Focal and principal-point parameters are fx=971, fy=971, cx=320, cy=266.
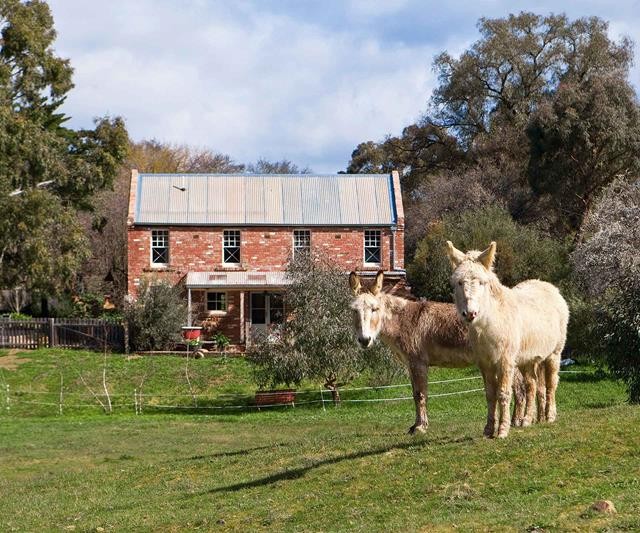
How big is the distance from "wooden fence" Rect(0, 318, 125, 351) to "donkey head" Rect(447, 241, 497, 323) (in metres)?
33.5

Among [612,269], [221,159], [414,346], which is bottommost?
[414,346]

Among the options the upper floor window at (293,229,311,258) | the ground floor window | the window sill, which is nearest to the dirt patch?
the window sill

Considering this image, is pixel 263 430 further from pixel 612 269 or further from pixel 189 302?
pixel 189 302

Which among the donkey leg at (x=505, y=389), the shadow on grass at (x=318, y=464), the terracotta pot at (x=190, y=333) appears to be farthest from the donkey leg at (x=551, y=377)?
the terracotta pot at (x=190, y=333)

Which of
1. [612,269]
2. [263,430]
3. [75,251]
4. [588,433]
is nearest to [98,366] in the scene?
[75,251]

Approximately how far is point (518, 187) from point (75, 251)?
94.0 feet

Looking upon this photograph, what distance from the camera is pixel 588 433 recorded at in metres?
11.8

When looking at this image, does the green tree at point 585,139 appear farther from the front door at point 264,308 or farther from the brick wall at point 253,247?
the front door at point 264,308

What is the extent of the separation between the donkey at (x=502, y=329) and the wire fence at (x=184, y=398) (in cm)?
1685

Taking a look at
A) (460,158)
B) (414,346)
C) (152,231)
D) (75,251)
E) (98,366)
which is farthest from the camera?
(460,158)

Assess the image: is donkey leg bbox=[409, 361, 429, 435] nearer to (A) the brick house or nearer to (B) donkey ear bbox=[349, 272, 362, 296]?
(B) donkey ear bbox=[349, 272, 362, 296]

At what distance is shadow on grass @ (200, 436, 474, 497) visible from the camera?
1299cm

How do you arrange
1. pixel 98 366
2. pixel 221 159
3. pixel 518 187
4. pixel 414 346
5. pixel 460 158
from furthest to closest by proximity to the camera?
pixel 221 159
pixel 460 158
pixel 518 187
pixel 98 366
pixel 414 346

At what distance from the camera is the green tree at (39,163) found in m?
41.6
